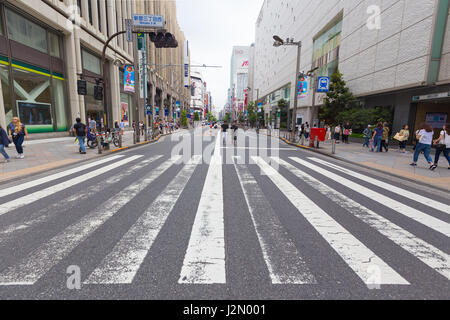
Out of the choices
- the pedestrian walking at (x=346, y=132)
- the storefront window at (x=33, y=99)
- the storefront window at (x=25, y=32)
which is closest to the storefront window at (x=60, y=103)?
the storefront window at (x=33, y=99)

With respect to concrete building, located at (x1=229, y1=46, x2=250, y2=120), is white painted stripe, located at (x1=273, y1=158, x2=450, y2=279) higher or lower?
lower

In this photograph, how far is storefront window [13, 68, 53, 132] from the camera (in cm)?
1516

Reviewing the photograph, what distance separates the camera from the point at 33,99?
16344 mm

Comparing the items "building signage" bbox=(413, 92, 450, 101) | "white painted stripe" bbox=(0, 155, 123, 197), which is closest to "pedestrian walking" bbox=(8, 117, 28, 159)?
"white painted stripe" bbox=(0, 155, 123, 197)

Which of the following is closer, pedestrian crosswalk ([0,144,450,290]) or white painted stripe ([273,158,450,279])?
pedestrian crosswalk ([0,144,450,290])

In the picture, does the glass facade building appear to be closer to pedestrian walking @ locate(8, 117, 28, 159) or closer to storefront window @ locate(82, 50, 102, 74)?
storefront window @ locate(82, 50, 102, 74)

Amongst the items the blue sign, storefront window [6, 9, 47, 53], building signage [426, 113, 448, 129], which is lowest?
building signage [426, 113, 448, 129]

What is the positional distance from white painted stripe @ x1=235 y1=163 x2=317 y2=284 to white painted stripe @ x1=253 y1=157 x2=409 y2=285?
0.56 metres

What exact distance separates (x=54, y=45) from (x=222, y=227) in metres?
23.2

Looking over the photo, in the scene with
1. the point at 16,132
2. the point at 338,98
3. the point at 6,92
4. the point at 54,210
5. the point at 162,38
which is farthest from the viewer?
the point at 338,98

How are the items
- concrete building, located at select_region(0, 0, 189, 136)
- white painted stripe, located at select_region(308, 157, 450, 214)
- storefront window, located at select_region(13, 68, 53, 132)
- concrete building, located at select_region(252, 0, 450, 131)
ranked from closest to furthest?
white painted stripe, located at select_region(308, 157, 450, 214) → concrete building, located at select_region(252, 0, 450, 131) → concrete building, located at select_region(0, 0, 189, 136) → storefront window, located at select_region(13, 68, 53, 132)

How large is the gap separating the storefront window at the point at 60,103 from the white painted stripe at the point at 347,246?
21.4 metres

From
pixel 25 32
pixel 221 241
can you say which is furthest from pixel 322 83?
pixel 25 32

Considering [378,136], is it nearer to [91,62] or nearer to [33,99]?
[33,99]
